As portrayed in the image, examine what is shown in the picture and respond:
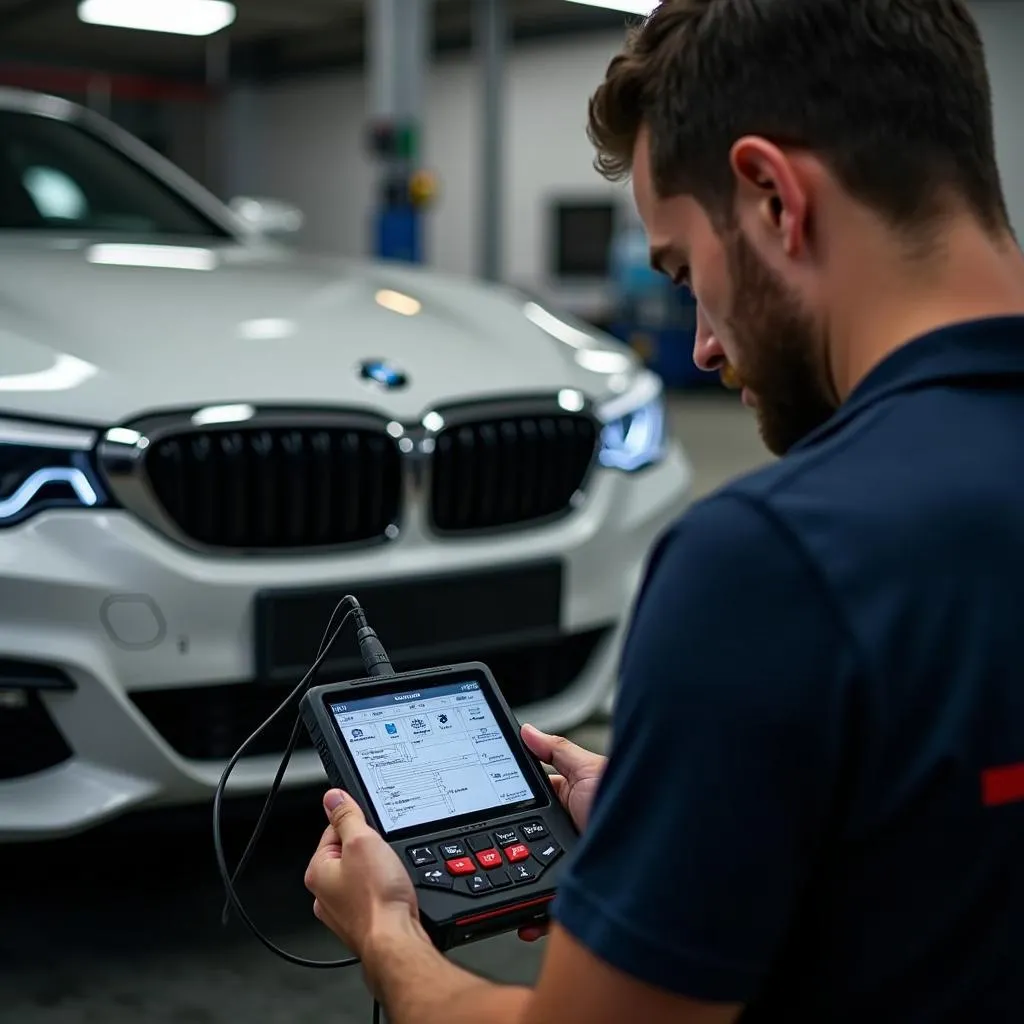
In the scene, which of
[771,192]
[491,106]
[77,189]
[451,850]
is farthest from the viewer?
[491,106]

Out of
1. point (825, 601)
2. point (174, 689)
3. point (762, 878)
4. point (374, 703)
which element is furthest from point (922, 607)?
point (174, 689)

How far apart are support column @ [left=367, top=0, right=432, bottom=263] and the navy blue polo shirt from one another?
21.8 ft

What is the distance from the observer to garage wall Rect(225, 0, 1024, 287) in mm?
13922

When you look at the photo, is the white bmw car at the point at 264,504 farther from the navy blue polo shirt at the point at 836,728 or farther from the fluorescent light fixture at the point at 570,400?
the navy blue polo shirt at the point at 836,728

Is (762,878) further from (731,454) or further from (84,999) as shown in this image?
(731,454)

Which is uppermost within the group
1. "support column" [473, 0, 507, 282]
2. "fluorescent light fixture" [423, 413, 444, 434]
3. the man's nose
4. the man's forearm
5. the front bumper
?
the man's nose

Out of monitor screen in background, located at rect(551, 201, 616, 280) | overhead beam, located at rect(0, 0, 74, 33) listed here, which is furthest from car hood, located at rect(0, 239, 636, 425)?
overhead beam, located at rect(0, 0, 74, 33)

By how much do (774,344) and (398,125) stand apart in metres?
6.69

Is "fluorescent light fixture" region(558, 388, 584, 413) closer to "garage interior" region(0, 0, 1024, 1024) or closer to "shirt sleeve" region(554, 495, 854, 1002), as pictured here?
"garage interior" region(0, 0, 1024, 1024)

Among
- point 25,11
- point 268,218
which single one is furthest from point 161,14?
point 268,218

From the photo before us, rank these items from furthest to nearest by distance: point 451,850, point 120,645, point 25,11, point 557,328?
point 25,11 < point 557,328 < point 120,645 < point 451,850

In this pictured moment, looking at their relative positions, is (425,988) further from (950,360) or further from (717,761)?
(950,360)

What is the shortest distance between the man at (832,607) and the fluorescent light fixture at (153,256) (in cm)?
197

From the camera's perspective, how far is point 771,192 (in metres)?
0.77
